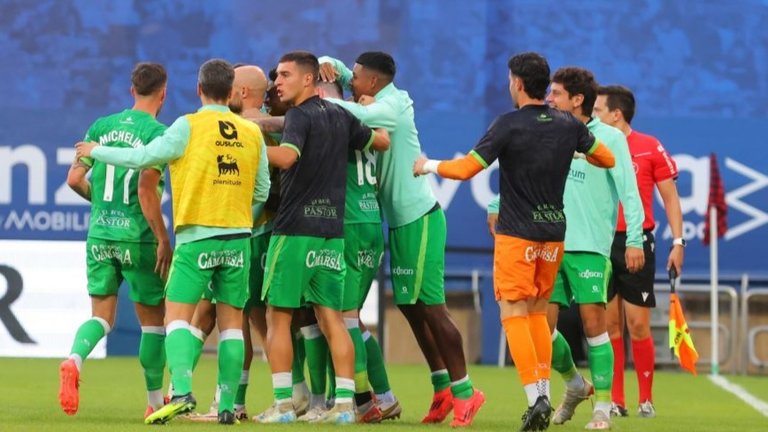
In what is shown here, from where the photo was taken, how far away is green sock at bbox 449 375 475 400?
29.9ft

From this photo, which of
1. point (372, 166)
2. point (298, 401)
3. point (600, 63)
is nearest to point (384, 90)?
point (372, 166)

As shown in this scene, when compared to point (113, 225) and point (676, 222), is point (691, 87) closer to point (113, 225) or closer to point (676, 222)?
point (676, 222)

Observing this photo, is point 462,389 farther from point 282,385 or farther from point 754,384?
point 754,384

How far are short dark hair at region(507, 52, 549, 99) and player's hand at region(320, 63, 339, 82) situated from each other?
4.50 ft

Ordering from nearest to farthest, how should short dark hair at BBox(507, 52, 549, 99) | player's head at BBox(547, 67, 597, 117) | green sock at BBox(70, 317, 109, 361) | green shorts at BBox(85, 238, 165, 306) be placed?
short dark hair at BBox(507, 52, 549, 99), green sock at BBox(70, 317, 109, 361), green shorts at BBox(85, 238, 165, 306), player's head at BBox(547, 67, 597, 117)

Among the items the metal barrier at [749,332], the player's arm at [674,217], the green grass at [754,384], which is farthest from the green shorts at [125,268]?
the metal barrier at [749,332]

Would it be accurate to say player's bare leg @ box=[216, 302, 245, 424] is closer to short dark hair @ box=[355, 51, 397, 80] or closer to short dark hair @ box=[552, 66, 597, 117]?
short dark hair @ box=[355, 51, 397, 80]

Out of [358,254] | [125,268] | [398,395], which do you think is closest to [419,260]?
[358,254]

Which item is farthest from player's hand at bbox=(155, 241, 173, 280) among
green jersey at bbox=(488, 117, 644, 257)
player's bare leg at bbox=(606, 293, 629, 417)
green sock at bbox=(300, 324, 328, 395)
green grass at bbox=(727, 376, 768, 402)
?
green grass at bbox=(727, 376, 768, 402)

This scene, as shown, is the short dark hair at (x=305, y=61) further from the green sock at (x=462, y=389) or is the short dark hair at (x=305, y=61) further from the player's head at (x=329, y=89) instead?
the green sock at (x=462, y=389)

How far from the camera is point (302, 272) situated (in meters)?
8.89

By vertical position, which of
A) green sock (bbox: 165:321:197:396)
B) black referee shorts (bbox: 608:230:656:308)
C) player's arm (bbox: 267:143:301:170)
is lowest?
green sock (bbox: 165:321:197:396)

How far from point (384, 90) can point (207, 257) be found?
1583mm

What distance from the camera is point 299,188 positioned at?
29.3 feet
